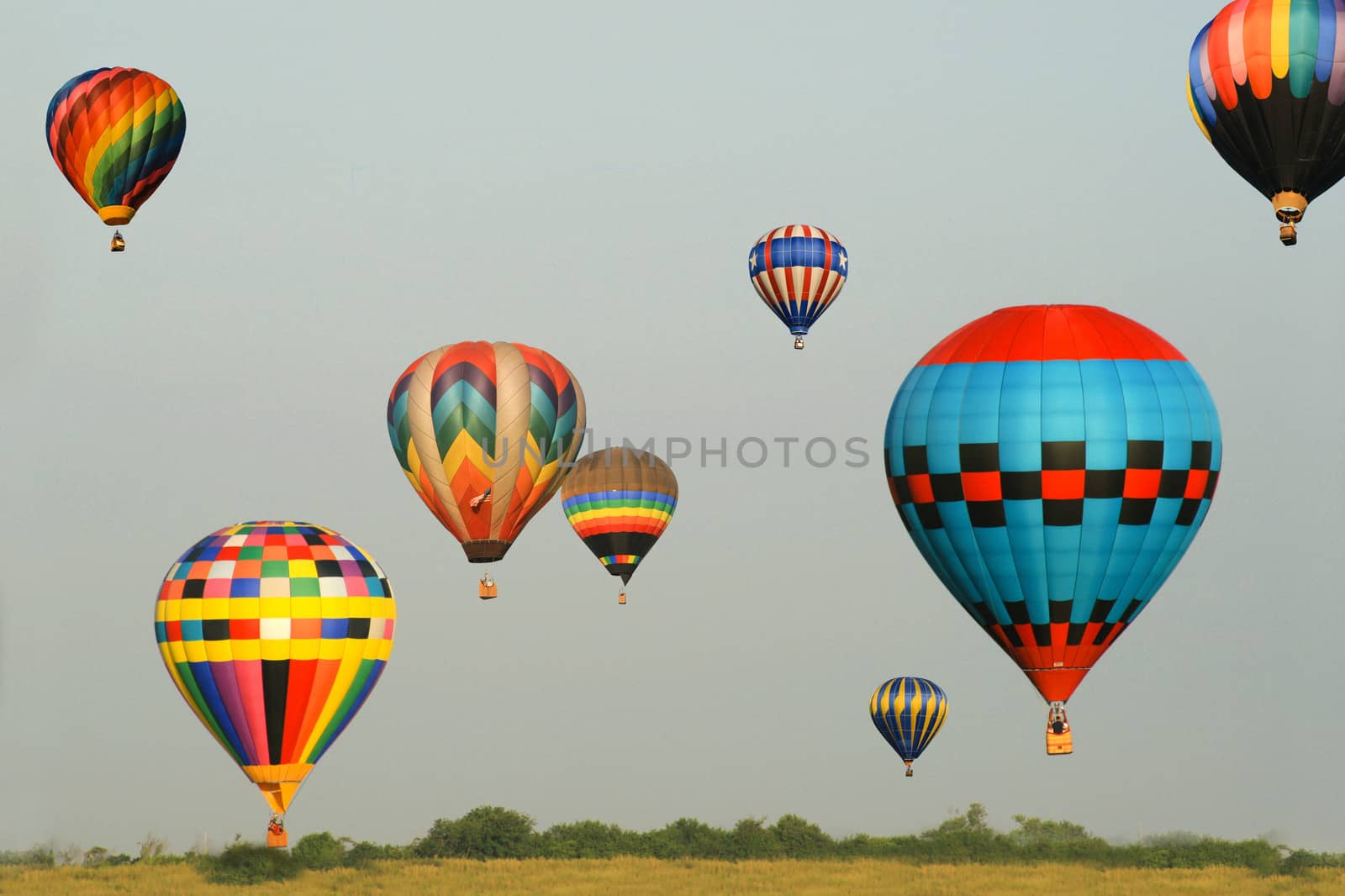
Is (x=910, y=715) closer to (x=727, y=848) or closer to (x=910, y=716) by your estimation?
(x=910, y=716)

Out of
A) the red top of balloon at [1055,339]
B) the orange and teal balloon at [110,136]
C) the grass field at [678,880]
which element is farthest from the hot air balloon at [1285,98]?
the grass field at [678,880]

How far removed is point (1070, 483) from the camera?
2614cm

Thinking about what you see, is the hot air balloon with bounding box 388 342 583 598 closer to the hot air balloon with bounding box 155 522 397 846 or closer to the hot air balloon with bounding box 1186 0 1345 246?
the hot air balloon with bounding box 155 522 397 846

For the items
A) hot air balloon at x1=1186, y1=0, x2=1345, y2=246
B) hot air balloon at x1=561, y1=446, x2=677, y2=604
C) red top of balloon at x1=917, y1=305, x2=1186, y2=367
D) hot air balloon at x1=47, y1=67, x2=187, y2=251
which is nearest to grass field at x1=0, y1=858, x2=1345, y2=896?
hot air balloon at x1=561, y1=446, x2=677, y2=604

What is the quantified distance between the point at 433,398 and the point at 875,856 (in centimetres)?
2395

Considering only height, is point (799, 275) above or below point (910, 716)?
above

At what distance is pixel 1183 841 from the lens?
175 feet

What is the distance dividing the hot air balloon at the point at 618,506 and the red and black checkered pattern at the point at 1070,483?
781 inches

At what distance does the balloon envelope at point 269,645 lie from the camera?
105 feet

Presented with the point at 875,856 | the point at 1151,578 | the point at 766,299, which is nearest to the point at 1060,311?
the point at 1151,578

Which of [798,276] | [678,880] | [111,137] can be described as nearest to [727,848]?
[678,880]

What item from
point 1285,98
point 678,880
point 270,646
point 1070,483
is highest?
point 1285,98

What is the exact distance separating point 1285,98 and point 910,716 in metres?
21.6

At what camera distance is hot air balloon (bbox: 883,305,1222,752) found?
26203 mm
